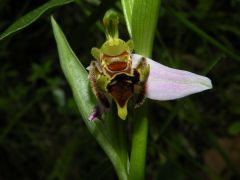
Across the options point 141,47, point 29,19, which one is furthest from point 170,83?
point 29,19

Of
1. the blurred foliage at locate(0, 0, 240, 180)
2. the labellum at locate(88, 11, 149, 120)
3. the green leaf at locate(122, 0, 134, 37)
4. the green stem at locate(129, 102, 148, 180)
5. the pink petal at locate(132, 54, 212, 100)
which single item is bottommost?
the blurred foliage at locate(0, 0, 240, 180)

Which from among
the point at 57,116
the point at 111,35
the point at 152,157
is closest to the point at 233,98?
the point at 152,157

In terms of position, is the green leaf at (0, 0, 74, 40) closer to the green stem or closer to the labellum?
the labellum

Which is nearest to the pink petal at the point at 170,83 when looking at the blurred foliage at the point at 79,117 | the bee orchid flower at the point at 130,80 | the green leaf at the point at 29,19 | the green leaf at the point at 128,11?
the bee orchid flower at the point at 130,80

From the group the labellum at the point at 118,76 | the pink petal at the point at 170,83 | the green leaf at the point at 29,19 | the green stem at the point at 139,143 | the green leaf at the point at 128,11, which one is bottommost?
the green stem at the point at 139,143

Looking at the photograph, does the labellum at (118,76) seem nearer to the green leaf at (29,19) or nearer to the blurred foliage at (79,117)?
the green leaf at (29,19)

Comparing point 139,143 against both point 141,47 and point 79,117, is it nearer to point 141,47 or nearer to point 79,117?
point 141,47

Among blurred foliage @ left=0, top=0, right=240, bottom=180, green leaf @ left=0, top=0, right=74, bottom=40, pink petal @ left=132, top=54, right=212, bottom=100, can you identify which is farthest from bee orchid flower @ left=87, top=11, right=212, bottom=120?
blurred foliage @ left=0, top=0, right=240, bottom=180
